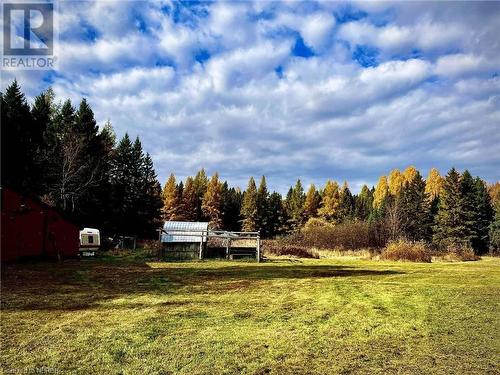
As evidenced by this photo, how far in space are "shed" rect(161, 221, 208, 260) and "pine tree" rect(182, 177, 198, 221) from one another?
42.6 m

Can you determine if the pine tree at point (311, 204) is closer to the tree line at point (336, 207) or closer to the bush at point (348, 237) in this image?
the tree line at point (336, 207)

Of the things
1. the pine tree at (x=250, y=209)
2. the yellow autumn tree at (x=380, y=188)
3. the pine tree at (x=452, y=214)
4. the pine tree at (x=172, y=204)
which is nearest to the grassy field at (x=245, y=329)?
the pine tree at (x=452, y=214)

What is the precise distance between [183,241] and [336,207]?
57925mm

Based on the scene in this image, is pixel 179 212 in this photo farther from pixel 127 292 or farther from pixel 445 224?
pixel 127 292

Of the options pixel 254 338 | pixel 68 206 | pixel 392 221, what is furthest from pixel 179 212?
pixel 254 338

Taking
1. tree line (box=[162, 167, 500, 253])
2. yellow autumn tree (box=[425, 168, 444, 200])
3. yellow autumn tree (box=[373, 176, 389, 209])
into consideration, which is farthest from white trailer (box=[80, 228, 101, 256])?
yellow autumn tree (box=[373, 176, 389, 209])

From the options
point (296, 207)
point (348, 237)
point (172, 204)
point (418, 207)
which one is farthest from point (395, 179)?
point (348, 237)

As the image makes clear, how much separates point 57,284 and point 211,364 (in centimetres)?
808

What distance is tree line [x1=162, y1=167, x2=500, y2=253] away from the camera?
5831 cm

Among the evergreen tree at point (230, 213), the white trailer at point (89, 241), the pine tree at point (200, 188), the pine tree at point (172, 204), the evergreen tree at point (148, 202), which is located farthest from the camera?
the evergreen tree at point (230, 213)

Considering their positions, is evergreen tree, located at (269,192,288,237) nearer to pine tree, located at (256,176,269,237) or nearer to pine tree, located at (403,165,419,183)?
pine tree, located at (256,176,269,237)

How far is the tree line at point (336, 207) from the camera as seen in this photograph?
58312 mm

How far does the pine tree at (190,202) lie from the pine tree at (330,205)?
2722 centimetres

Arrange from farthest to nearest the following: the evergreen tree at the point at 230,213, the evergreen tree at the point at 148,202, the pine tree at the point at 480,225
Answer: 1. the evergreen tree at the point at 230,213
2. the pine tree at the point at 480,225
3. the evergreen tree at the point at 148,202
